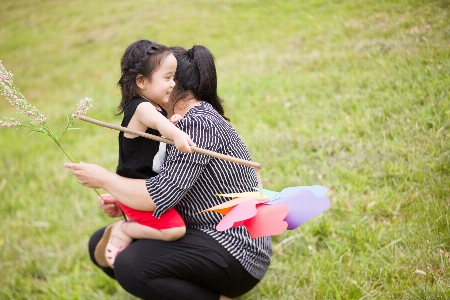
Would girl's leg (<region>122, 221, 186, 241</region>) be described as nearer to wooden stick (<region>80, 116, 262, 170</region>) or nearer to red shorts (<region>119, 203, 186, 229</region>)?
red shorts (<region>119, 203, 186, 229</region>)

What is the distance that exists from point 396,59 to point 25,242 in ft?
11.4

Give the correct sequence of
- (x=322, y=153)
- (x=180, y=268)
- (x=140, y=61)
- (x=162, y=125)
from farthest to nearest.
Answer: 1. (x=322, y=153)
2. (x=180, y=268)
3. (x=140, y=61)
4. (x=162, y=125)

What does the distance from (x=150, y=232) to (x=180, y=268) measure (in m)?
0.23

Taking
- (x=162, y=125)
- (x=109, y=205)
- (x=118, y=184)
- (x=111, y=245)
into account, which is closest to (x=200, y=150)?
(x=162, y=125)

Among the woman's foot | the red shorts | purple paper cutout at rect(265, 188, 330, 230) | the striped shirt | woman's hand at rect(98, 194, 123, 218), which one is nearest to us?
purple paper cutout at rect(265, 188, 330, 230)

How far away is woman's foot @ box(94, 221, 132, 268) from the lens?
2.38 meters

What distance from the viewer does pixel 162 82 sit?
203cm

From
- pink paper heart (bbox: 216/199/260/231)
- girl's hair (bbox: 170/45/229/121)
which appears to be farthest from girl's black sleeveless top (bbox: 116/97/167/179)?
pink paper heart (bbox: 216/199/260/231)

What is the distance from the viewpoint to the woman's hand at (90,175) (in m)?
2.09

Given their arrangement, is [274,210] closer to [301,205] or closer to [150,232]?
[301,205]

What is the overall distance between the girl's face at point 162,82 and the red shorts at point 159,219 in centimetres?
53

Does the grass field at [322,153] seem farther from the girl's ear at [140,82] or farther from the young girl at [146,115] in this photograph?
the girl's ear at [140,82]

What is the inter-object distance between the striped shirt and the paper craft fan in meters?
0.21

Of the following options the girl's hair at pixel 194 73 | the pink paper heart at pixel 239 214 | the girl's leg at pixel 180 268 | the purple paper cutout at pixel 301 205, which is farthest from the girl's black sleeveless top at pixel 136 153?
the purple paper cutout at pixel 301 205
